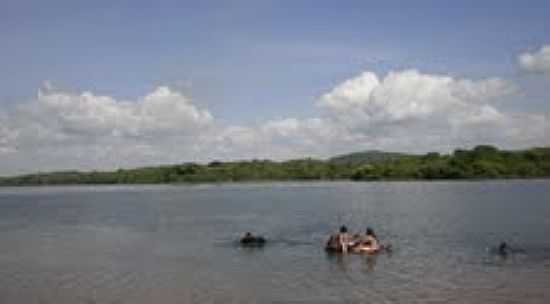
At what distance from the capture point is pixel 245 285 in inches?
1319

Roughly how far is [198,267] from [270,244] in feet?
37.3

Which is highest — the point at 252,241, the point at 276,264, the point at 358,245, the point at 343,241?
the point at 343,241

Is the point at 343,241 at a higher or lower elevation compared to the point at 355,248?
higher

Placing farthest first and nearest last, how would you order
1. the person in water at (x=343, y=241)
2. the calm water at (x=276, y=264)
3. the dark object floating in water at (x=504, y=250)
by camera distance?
the person in water at (x=343, y=241), the dark object floating in water at (x=504, y=250), the calm water at (x=276, y=264)

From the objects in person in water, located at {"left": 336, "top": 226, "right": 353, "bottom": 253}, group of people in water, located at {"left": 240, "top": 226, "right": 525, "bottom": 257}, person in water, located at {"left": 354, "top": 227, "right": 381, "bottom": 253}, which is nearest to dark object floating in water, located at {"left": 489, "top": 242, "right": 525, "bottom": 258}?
group of people in water, located at {"left": 240, "top": 226, "right": 525, "bottom": 257}

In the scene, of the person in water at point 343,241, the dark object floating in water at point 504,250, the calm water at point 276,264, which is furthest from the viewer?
Result: the person in water at point 343,241

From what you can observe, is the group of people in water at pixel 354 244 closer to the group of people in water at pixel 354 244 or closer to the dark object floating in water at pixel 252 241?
the group of people in water at pixel 354 244

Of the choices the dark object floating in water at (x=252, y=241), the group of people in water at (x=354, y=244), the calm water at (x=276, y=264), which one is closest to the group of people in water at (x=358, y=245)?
the group of people in water at (x=354, y=244)

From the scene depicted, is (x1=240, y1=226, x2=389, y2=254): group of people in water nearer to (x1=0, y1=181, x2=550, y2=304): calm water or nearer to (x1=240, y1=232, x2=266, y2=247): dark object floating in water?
(x1=0, y1=181, x2=550, y2=304): calm water

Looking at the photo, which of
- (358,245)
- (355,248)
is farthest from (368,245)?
(355,248)

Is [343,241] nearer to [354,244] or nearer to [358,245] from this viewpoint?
[354,244]

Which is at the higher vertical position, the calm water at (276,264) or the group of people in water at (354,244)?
the group of people in water at (354,244)

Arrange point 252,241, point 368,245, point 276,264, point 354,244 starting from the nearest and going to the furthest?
point 276,264 < point 368,245 < point 354,244 < point 252,241

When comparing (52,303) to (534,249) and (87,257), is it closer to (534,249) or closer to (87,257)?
(87,257)
